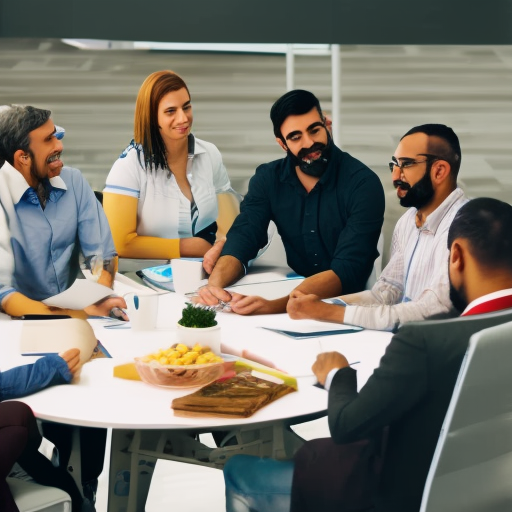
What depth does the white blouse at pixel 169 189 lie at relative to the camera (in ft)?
11.0

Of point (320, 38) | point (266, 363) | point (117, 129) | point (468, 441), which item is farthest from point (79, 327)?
point (320, 38)

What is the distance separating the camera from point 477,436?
6.00ft

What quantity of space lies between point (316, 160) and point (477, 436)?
1.60 m

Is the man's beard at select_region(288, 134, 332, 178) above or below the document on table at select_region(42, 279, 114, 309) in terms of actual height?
above

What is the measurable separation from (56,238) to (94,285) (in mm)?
601

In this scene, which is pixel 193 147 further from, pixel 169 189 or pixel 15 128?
pixel 15 128

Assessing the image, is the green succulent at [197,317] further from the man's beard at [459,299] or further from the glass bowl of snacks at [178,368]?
the man's beard at [459,299]

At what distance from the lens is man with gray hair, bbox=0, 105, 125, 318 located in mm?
2949

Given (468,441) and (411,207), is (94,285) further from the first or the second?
(468,441)

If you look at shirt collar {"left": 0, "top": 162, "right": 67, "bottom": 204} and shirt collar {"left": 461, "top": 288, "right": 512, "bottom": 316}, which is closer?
shirt collar {"left": 461, "top": 288, "right": 512, "bottom": 316}

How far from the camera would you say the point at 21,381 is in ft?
6.53

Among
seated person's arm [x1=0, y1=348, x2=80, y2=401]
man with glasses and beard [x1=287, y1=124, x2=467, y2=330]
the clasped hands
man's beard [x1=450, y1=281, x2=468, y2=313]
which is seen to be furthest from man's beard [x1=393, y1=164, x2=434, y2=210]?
seated person's arm [x1=0, y1=348, x2=80, y2=401]

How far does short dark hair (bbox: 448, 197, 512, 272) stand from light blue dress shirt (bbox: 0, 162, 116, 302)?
158cm

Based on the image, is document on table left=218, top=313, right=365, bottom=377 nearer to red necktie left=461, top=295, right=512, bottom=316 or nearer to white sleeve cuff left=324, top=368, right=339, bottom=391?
white sleeve cuff left=324, top=368, right=339, bottom=391
